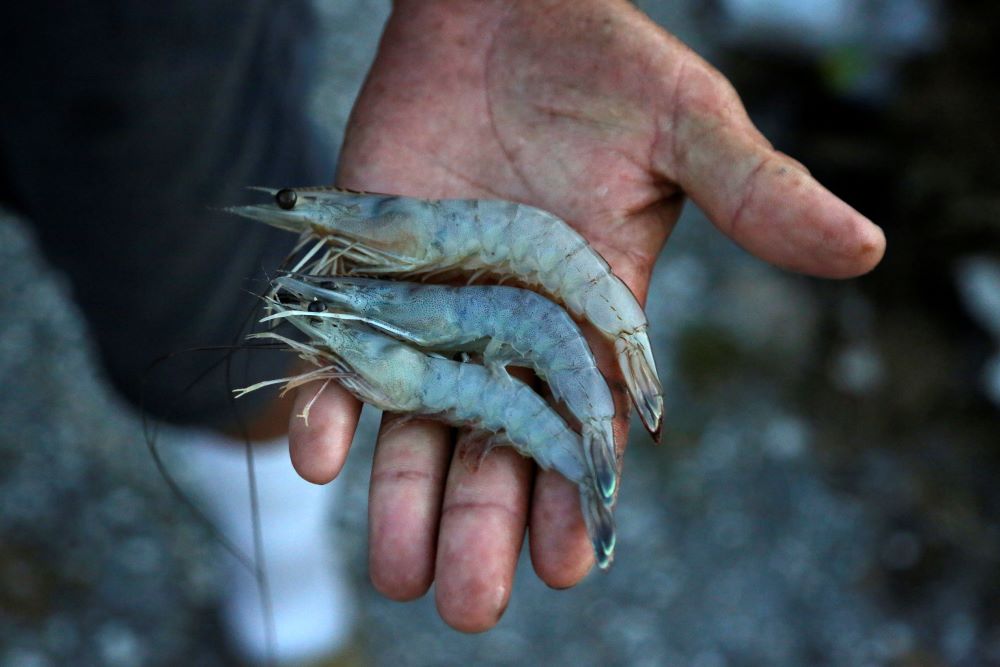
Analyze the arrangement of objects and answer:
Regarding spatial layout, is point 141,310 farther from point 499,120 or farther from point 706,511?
point 706,511

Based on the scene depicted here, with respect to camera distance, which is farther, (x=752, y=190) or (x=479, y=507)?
(x=752, y=190)

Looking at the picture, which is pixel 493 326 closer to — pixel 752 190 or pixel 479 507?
pixel 479 507

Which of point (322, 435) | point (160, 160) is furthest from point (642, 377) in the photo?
point (160, 160)

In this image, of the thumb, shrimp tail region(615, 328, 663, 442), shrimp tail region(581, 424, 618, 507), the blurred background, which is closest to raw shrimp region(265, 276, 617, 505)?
shrimp tail region(581, 424, 618, 507)

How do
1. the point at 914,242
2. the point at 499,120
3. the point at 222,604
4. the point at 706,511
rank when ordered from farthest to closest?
1. the point at 914,242
2. the point at 706,511
3. the point at 222,604
4. the point at 499,120

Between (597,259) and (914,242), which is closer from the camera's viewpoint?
(597,259)

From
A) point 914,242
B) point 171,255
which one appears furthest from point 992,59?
point 171,255

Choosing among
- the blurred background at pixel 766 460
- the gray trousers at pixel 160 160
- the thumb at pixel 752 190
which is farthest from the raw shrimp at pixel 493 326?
the blurred background at pixel 766 460
